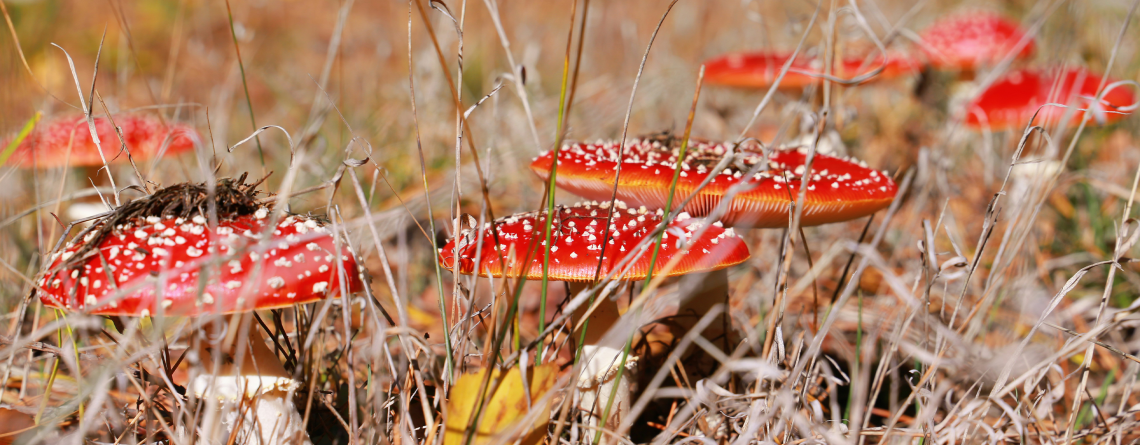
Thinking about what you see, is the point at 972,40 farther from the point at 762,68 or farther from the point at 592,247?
the point at 592,247

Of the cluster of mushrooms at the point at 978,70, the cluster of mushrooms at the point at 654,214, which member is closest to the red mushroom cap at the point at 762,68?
the cluster of mushrooms at the point at 978,70

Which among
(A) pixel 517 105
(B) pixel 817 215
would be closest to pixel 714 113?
(A) pixel 517 105

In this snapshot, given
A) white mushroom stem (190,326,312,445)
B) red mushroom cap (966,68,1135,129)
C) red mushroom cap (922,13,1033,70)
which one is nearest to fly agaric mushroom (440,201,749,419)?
white mushroom stem (190,326,312,445)

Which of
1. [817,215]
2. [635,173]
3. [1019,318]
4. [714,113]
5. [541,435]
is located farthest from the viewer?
[714,113]

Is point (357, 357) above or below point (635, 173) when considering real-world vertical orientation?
below

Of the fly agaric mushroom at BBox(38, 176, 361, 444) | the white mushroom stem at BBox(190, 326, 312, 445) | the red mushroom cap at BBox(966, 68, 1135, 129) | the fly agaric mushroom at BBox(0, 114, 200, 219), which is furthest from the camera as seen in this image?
the red mushroom cap at BBox(966, 68, 1135, 129)

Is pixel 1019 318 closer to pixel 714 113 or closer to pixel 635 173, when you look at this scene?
pixel 635 173

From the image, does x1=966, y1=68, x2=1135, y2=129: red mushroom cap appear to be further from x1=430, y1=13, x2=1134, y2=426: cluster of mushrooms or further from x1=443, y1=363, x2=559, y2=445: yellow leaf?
x1=443, y1=363, x2=559, y2=445: yellow leaf

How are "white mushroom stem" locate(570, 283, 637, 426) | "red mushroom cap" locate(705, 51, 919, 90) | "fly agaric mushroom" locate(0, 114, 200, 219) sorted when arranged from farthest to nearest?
"red mushroom cap" locate(705, 51, 919, 90) → "fly agaric mushroom" locate(0, 114, 200, 219) → "white mushroom stem" locate(570, 283, 637, 426)
